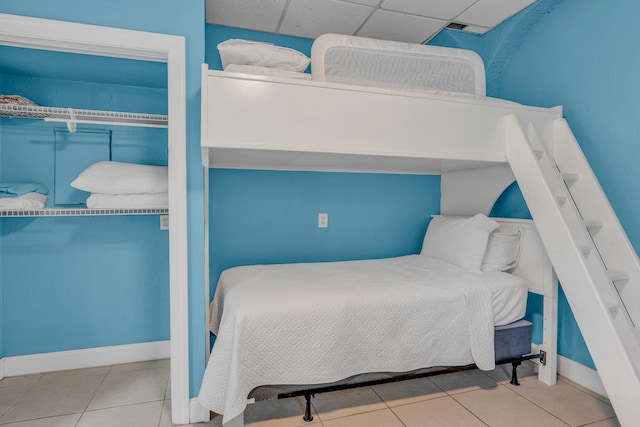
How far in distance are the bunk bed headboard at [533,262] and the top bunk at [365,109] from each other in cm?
59

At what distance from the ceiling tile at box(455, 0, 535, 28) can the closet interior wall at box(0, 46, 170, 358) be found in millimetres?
2117

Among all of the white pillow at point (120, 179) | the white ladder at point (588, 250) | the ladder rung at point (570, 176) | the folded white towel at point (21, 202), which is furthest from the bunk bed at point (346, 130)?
the folded white towel at point (21, 202)

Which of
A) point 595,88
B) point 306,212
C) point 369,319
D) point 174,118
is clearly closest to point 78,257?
point 174,118

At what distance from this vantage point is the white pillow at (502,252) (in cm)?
231

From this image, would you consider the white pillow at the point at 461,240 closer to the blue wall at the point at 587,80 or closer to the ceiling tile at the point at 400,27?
the blue wall at the point at 587,80

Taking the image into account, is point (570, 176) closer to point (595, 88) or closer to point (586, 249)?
point (586, 249)

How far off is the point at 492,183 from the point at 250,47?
1.93 metres

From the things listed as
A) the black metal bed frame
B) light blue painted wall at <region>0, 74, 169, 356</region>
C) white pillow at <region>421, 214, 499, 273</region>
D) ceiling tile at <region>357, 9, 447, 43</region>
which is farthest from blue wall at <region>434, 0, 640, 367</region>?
light blue painted wall at <region>0, 74, 169, 356</region>

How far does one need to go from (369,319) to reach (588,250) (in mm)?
1146

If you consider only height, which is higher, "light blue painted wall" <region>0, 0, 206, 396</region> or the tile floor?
"light blue painted wall" <region>0, 0, 206, 396</region>

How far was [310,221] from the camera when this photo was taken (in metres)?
2.73

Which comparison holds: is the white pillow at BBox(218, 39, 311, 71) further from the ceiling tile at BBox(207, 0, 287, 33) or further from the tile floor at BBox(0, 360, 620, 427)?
the tile floor at BBox(0, 360, 620, 427)

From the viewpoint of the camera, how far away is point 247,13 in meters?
2.42

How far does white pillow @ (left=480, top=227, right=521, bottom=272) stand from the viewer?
231cm
